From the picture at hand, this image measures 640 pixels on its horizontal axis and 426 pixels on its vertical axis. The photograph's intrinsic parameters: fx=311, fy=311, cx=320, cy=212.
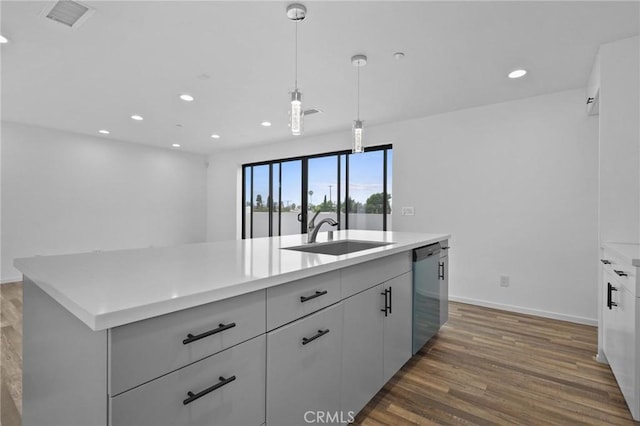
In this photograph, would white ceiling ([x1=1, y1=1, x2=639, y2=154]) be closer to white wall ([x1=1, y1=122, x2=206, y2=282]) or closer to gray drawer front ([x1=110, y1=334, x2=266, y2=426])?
white wall ([x1=1, y1=122, x2=206, y2=282])

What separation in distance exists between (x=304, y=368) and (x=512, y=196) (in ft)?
11.2

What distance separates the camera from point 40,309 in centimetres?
117

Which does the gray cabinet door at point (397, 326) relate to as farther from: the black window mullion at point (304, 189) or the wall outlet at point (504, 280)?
the black window mullion at point (304, 189)

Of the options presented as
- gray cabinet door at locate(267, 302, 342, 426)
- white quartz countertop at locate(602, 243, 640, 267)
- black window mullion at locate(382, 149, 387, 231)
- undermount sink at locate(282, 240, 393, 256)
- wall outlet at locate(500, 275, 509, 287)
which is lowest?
wall outlet at locate(500, 275, 509, 287)

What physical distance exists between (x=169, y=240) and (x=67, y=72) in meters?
4.40

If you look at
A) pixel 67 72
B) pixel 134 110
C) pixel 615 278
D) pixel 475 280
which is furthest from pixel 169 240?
pixel 615 278

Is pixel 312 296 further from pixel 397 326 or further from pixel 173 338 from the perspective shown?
pixel 397 326

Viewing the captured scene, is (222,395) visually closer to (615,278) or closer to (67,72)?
(615,278)

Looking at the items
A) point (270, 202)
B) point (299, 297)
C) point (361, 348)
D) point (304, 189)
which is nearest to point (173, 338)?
point (299, 297)

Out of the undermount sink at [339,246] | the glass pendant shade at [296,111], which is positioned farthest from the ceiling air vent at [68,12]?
the undermount sink at [339,246]

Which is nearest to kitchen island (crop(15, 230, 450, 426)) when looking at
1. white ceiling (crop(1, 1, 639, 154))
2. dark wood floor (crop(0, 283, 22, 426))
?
dark wood floor (crop(0, 283, 22, 426))

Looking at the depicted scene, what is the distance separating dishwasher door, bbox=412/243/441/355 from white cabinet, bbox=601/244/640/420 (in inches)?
43.0

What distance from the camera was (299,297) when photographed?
125 centimetres

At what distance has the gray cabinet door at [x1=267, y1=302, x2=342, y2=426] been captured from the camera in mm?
1142
